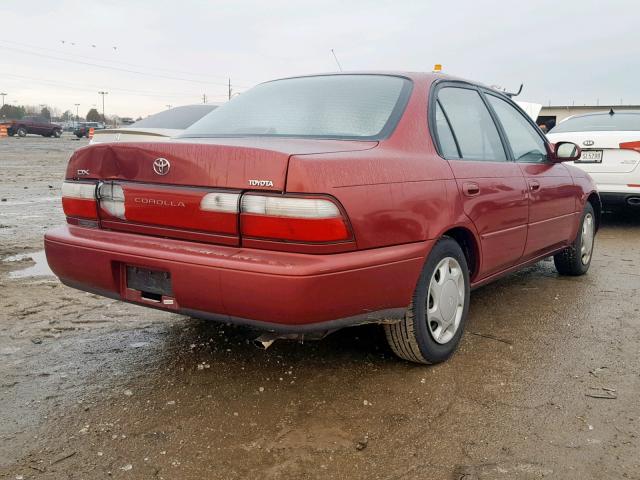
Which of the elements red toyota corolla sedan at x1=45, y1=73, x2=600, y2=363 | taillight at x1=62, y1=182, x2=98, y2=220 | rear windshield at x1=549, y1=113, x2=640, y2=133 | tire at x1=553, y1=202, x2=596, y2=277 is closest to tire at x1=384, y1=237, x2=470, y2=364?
red toyota corolla sedan at x1=45, y1=73, x2=600, y2=363

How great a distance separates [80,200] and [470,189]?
2.03 m

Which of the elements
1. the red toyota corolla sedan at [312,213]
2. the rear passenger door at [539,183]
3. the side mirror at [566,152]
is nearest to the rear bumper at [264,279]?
the red toyota corolla sedan at [312,213]

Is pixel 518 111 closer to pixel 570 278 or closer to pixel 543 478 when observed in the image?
pixel 570 278

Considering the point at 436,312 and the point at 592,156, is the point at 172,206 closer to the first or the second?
the point at 436,312

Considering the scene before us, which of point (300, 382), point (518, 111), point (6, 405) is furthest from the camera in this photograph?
point (518, 111)

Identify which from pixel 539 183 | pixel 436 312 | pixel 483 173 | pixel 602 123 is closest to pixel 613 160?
pixel 602 123

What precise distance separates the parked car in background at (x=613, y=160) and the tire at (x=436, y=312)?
16.0 ft

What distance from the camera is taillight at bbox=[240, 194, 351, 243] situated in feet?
7.86

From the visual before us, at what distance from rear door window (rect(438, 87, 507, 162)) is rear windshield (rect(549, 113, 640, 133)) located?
4739 millimetres

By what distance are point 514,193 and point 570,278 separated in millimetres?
1878

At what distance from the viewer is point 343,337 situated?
3604mm

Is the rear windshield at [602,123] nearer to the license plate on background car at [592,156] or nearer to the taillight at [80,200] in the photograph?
the license plate on background car at [592,156]

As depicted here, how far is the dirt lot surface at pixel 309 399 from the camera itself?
7.47 feet

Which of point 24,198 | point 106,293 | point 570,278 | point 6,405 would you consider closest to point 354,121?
point 106,293
